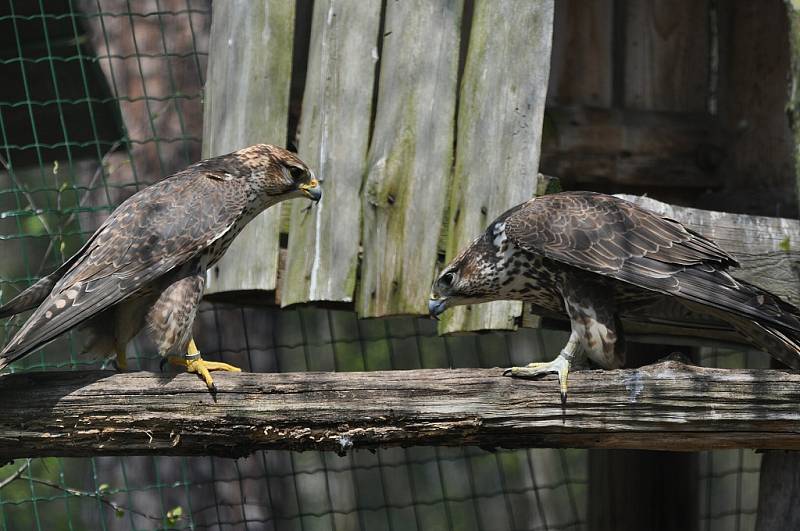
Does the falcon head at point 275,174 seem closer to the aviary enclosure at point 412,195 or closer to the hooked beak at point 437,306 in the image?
the aviary enclosure at point 412,195

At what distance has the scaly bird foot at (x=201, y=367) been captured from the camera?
3.20 meters

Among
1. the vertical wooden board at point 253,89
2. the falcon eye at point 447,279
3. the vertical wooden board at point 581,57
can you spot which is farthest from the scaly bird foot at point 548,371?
the vertical wooden board at point 581,57

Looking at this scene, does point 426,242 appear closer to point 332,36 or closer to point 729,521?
point 332,36

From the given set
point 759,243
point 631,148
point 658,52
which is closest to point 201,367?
point 759,243

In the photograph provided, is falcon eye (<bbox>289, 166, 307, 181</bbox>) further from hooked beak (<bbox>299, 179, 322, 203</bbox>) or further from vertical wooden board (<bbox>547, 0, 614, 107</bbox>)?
vertical wooden board (<bbox>547, 0, 614, 107</bbox>)

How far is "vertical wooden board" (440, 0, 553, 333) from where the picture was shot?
421cm

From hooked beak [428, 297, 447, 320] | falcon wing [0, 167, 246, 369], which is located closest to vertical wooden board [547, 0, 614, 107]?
hooked beak [428, 297, 447, 320]

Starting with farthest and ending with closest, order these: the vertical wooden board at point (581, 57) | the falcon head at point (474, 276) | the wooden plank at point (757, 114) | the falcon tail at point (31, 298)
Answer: the vertical wooden board at point (581, 57) → the wooden plank at point (757, 114) → the falcon head at point (474, 276) → the falcon tail at point (31, 298)

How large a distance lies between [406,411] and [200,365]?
70 cm

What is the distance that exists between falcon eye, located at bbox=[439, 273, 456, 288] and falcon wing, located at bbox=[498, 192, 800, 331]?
286 mm

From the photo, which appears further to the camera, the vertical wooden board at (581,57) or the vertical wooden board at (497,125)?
the vertical wooden board at (581,57)

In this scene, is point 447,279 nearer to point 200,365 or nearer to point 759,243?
point 200,365

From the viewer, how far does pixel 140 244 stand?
3.65 metres

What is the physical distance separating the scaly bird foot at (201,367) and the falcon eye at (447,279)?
90 centimetres
